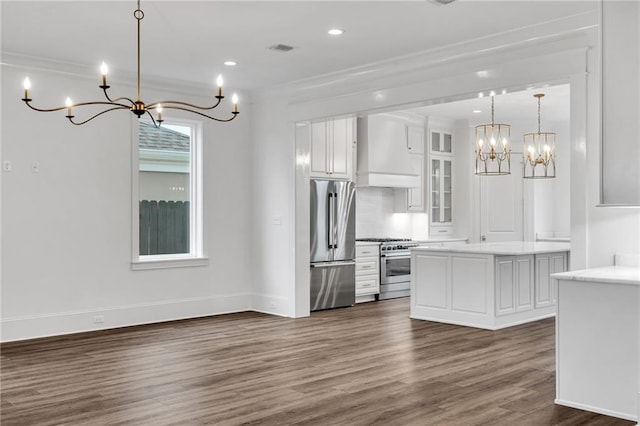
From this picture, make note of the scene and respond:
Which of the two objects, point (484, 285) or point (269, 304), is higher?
point (484, 285)

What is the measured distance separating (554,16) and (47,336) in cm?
545

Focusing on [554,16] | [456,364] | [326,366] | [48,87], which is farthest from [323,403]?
[48,87]

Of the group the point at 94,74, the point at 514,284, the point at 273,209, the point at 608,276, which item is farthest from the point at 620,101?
the point at 94,74

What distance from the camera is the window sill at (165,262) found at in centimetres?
689

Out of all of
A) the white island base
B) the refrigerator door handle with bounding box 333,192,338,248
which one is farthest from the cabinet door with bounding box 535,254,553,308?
the white island base

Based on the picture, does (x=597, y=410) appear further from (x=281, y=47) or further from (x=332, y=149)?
(x=332, y=149)

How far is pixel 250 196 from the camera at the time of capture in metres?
7.94

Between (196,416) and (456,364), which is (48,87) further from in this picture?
(456,364)

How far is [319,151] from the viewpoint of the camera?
8.05 metres

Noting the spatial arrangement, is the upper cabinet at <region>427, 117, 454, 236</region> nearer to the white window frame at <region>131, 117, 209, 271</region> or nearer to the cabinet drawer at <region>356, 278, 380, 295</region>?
the cabinet drawer at <region>356, 278, 380, 295</region>

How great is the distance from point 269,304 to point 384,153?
296cm

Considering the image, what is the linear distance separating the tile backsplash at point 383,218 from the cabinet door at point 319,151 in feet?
4.90

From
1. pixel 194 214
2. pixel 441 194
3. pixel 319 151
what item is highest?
pixel 319 151

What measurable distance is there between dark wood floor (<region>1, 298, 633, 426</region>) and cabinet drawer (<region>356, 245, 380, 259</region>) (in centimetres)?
185
